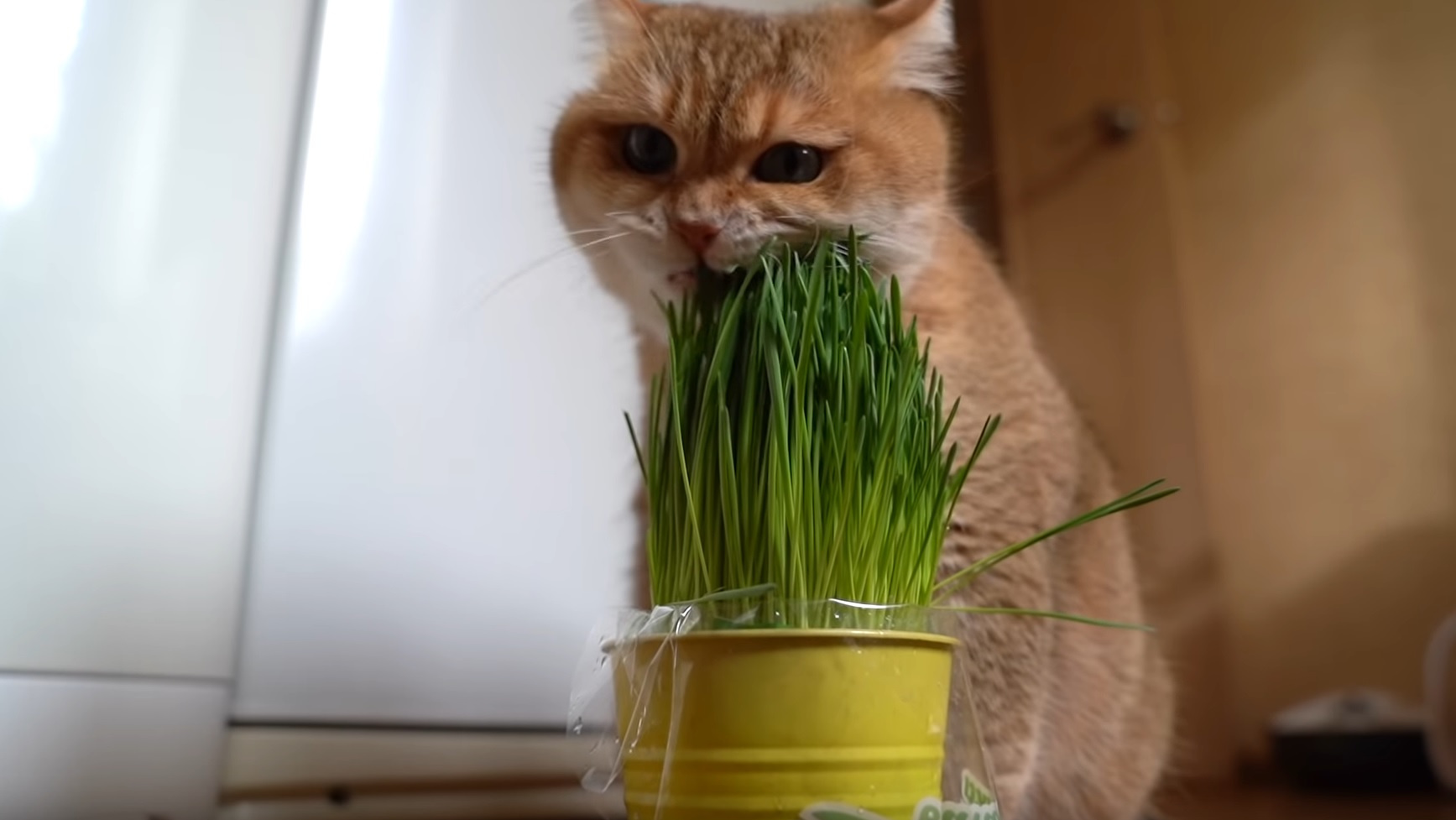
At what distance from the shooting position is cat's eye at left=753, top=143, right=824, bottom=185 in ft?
2.24

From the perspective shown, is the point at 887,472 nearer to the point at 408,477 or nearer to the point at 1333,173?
the point at 408,477

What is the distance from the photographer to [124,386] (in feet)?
2.66

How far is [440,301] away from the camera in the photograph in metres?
0.97

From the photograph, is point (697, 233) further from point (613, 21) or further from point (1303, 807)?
point (1303, 807)

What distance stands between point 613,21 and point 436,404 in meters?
0.39

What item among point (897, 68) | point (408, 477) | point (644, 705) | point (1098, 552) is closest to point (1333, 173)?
point (1098, 552)

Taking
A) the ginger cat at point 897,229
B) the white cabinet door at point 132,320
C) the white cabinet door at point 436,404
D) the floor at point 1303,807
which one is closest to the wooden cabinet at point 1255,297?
the floor at point 1303,807

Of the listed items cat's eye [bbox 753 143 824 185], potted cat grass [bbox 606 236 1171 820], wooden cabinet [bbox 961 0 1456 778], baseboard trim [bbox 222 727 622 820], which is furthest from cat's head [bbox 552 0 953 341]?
wooden cabinet [bbox 961 0 1456 778]

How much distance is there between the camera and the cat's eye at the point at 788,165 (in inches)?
26.9

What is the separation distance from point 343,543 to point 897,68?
2.03 feet

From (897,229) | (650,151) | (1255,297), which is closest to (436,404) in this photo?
(650,151)

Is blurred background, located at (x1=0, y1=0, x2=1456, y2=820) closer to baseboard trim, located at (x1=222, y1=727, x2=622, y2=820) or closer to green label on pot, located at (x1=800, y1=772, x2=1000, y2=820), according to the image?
baseboard trim, located at (x1=222, y1=727, x2=622, y2=820)

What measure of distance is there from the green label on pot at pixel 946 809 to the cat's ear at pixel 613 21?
23.4 inches

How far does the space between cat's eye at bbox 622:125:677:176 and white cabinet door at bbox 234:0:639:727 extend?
0.18 metres
